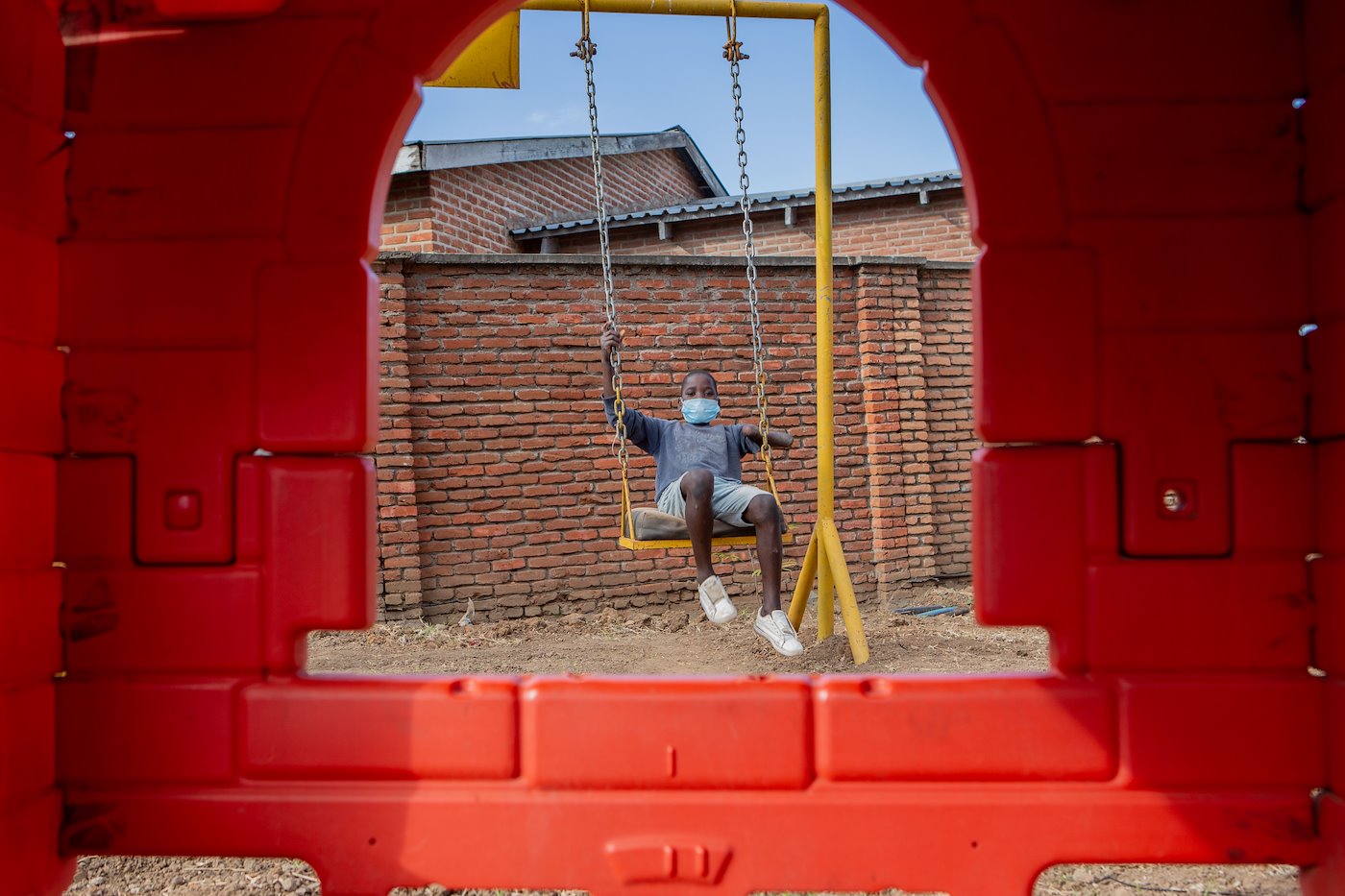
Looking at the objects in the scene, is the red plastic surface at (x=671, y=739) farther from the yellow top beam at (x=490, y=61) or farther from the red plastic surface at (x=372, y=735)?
the yellow top beam at (x=490, y=61)

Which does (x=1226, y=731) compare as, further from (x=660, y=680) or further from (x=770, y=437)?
(x=770, y=437)

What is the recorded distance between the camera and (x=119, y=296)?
190 cm

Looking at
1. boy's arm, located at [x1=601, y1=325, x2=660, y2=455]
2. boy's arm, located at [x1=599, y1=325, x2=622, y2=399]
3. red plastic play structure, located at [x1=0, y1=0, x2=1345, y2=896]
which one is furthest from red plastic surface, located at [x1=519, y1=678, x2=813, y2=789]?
boy's arm, located at [x1=601, y1=325, x2=660, y2=455]

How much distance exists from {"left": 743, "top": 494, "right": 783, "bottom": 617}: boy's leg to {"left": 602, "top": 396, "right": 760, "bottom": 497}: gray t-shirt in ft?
1.29

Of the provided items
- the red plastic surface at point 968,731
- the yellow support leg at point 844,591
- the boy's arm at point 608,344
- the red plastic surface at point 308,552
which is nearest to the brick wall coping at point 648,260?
the boy's arm at point 608,344

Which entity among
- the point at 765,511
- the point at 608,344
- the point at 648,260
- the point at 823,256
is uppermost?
the point at 648,260

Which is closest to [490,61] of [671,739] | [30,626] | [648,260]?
[648,260]

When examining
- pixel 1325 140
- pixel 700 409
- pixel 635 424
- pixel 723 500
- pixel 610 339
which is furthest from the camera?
pixel 635 424

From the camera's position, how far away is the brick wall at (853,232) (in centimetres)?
1019

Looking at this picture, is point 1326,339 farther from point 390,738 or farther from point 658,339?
point 658,339

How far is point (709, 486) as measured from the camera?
4.16 metres

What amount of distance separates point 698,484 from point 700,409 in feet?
1.83

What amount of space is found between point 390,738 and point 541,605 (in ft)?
14.9

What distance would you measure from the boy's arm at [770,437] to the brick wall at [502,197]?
449 cm
